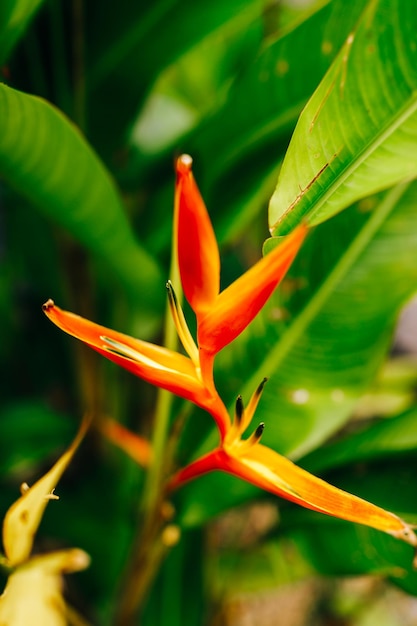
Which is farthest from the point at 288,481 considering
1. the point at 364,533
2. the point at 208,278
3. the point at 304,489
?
the point at 364,533

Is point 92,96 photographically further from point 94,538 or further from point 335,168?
point 94,538

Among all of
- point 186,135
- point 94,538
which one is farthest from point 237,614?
point 186,135

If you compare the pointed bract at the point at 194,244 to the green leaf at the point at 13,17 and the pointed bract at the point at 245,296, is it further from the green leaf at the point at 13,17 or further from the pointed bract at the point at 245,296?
the green leaf at the point at 13,17

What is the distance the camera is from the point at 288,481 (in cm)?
29

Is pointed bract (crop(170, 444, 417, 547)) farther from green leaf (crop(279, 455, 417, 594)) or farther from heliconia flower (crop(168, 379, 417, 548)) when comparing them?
green leaf (crop(279, 455, 417, 594))

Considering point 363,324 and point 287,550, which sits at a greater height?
point 363,324

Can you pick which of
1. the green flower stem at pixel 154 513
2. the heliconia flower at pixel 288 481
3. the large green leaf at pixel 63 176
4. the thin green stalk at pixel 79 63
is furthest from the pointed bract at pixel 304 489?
the thin green stalk at pixel 79 63

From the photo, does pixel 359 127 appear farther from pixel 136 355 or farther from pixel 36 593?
pixel 36 593

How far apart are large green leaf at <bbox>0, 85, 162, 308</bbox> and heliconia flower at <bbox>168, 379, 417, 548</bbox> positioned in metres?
0.20

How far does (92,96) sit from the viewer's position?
0.57 m

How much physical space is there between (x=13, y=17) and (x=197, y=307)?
24 centimetres

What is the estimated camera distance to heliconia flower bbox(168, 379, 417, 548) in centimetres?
27

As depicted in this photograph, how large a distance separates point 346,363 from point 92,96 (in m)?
0.37

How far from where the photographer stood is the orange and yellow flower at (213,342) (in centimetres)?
25
